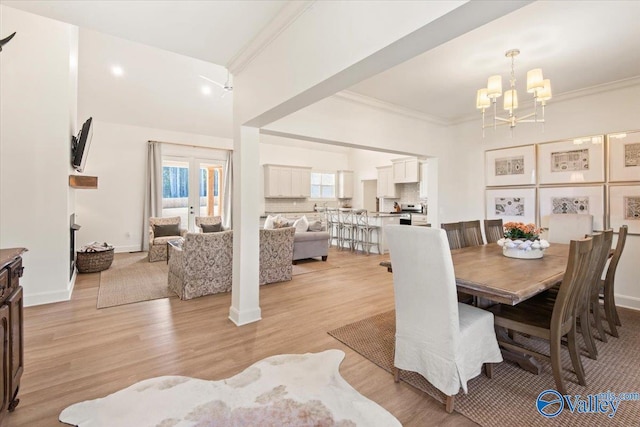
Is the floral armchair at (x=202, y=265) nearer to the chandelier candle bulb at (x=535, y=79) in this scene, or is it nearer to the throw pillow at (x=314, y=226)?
the throw pillow at (x=314, y=226)

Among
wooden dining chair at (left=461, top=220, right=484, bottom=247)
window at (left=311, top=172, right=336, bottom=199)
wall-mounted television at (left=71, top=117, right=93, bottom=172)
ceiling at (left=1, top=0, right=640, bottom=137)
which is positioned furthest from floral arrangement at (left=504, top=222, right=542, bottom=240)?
window at (left=311, top=172, right=336, bottom=199)

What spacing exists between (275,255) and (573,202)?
13.9 ft

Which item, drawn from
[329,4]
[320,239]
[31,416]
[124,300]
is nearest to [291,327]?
[31,416]

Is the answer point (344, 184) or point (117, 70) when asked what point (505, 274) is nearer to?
point (117, 70)

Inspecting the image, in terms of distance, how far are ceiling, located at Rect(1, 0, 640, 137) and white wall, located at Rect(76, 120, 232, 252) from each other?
5131mm

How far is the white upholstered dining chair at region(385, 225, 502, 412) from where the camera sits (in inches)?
67.4

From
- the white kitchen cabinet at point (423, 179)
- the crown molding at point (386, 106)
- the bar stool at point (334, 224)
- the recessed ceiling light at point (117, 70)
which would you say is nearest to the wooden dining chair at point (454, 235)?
the crown molding at point (386, 106)

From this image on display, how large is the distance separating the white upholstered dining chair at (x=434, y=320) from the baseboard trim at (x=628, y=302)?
9.63 ft

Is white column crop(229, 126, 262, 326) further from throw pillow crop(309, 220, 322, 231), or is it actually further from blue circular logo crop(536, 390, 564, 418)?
throw pillow crop(309, 220, 322, 231)

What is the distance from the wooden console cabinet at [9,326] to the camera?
4.55 feet

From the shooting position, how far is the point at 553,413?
174 cm

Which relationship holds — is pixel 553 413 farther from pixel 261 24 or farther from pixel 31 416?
pixel 261 24

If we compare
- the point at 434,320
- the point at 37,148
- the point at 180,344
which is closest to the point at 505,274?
the point at 434,320

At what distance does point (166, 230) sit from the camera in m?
6.35
